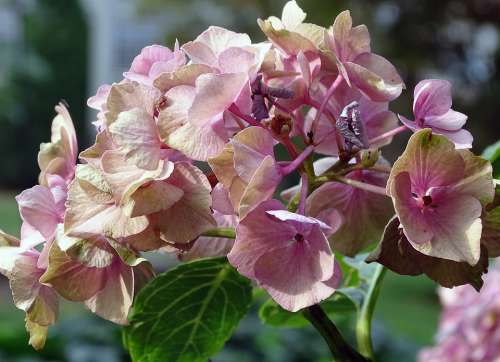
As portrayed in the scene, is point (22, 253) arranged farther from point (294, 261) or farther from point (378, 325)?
point (378, 325)

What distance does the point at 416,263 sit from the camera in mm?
439

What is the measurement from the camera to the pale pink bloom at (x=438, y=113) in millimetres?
495

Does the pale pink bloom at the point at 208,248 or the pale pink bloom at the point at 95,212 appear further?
the pale pink bloom at the point at 208,248

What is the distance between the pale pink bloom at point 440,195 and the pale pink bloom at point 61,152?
0.21 m

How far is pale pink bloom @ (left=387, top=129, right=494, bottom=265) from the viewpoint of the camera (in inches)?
16.3

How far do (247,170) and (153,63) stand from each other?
0.38ft

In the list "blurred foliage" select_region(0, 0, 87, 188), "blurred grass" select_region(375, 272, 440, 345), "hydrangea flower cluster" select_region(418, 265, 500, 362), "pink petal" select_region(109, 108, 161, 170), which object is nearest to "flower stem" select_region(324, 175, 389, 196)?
"pink petal" select_region(109, 108, 161, 170)

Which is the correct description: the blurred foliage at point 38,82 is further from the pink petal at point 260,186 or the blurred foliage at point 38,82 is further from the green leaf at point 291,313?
the pink petal at point 260,186

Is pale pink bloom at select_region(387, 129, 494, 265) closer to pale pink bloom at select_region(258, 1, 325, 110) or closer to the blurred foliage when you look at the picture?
pale pink bloom at select_region(258, 1, 325, 110)

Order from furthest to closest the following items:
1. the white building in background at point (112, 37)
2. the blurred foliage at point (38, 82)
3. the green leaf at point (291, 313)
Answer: the white building in background at point (112, 37) < the blurred foliage at point (38, 82) < the green leaf at point (291, 313)

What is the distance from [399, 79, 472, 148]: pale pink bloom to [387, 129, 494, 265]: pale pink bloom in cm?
6

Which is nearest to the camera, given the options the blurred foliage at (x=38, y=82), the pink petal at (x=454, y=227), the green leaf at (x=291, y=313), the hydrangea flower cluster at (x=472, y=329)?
the pink petal at (x=454, y=227)

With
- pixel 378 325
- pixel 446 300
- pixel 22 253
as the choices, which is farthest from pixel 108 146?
pixel 378 325

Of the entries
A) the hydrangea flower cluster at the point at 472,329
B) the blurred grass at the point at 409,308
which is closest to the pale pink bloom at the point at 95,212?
the hydrangea flower cluster at the point at 472,329
